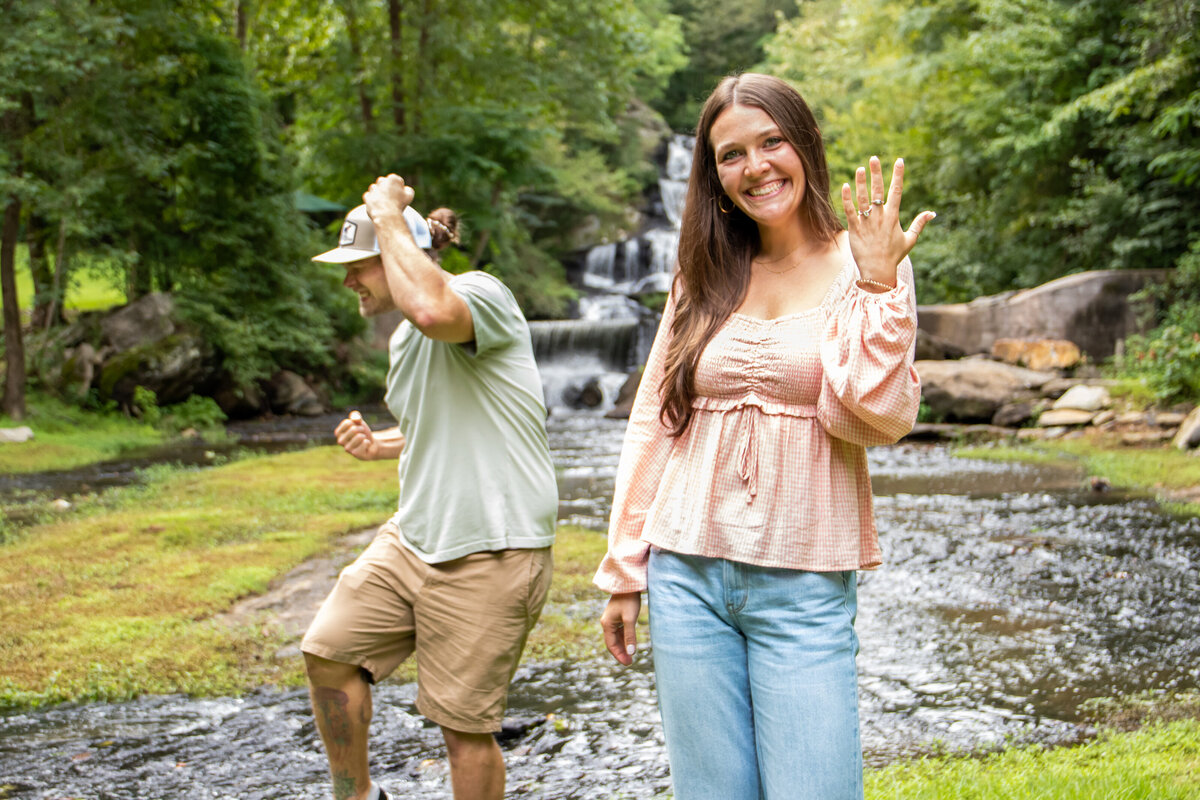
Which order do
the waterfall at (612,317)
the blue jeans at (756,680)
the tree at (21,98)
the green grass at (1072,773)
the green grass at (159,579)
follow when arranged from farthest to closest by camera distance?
the waterfall at (612,317)
the tree at (21,98)
the green grass at (159,579)
the green grass at (1072,773)
the blue jeans at (756,680)

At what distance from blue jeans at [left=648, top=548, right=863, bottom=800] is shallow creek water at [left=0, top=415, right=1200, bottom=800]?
168cm

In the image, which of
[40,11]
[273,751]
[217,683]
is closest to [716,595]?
[273,751]

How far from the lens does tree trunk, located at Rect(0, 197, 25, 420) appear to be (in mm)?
15469

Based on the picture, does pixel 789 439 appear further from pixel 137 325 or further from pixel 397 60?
pixel 397 60

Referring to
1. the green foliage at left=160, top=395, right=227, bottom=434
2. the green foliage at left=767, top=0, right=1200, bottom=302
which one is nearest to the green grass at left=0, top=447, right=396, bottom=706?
the green foliage at left=160, top=395, right=227, bottom=434

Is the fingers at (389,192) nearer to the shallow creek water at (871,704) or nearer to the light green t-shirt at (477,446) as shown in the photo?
the light green t-shirt at (477,446)

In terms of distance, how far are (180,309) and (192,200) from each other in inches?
93.7

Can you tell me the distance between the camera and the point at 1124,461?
35.9ft

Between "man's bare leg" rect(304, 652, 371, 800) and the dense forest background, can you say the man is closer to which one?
"man's bare leg" rect(304, 652, 371, 800)

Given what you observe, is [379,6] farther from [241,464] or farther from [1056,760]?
[1056,760]

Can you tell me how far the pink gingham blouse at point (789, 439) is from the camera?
6.61 feet

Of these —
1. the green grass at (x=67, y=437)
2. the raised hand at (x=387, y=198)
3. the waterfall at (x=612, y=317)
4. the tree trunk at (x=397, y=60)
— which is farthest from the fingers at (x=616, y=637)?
the tree trunk at (x=397, y=60)

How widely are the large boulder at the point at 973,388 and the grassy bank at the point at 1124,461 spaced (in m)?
1.34

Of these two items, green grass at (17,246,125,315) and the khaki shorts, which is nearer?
the khaki shorts
